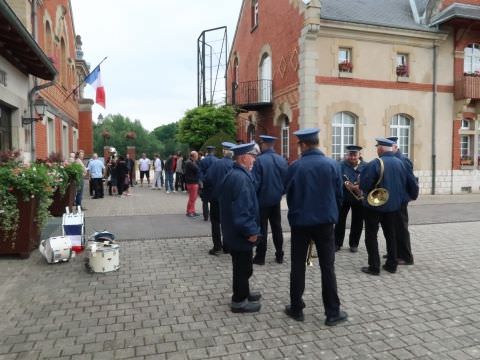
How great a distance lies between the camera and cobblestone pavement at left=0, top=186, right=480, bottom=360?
3604mm

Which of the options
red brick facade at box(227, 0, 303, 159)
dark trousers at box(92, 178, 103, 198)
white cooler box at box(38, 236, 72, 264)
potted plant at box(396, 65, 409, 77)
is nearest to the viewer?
white cooler box at box(38, 236, 72, 264)

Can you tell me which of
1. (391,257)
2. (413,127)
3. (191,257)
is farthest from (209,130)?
(391,257)

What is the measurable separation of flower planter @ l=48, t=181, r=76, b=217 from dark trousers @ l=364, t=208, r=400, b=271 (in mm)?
7667

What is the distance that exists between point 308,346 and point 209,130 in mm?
16000

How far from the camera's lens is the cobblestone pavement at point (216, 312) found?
A: 360 cm

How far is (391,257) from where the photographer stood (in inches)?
230

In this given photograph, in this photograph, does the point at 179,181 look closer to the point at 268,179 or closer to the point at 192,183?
the point at 192,183

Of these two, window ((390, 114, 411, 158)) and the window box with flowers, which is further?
the window box with flowers

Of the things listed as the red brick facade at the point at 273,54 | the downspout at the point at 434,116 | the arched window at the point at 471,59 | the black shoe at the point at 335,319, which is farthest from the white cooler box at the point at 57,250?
the arched window at the point at 471,59

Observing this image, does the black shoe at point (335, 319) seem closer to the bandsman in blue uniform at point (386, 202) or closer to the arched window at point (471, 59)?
the bandsman in blue uniform at point (386, 202)

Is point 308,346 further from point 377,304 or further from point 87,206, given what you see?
point 87,206

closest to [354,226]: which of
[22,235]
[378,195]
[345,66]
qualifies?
[378,195]

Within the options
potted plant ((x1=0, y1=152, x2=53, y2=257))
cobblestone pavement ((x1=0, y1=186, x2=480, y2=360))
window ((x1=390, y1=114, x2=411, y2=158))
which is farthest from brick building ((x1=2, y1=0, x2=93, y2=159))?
window ((x1=390, y1=114, x2=411, y2=158))

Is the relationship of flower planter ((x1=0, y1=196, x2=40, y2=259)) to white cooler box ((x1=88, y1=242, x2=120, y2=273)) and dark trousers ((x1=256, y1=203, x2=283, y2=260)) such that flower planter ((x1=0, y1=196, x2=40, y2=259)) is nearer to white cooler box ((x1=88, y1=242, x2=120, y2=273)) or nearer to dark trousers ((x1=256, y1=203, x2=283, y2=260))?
white cooler box ((x1=88, y1=242, x2=120, y2=273))
